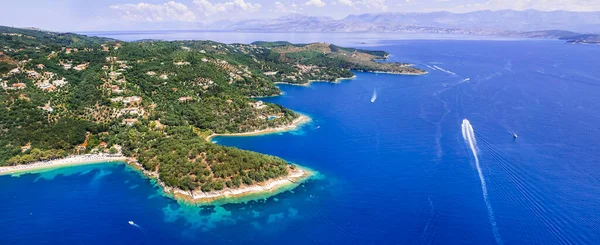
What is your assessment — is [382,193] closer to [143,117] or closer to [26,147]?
[143,117]

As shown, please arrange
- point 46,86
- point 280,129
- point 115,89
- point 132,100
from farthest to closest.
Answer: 1. point 115,89
2. point 280,129
3. point 132,100
4. point 46,86

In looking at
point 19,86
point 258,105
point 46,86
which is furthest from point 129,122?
point 258,105

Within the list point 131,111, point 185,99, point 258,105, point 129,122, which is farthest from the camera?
point 258,105

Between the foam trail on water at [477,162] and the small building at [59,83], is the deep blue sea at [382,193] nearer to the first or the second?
the foam trail on water at [477,162]

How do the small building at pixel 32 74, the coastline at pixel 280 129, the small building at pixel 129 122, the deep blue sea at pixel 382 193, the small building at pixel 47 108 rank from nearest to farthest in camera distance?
the deep blue sea at pixel 382 193
the small building at pixel 47 108
the small building at pixel 129 122
the coastline at pixel 280 129
the small building at pixel 32 74

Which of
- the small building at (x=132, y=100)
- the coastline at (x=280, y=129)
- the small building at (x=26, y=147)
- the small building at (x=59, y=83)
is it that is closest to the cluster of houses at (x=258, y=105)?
the coastline at (x=280, y=129)

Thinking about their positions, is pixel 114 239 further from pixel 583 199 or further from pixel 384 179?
pixel 583 199

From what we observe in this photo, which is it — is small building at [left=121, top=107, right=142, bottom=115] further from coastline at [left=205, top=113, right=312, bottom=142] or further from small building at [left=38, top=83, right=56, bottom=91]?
small building at [left=38, top=83, right=56, bottom=91]
